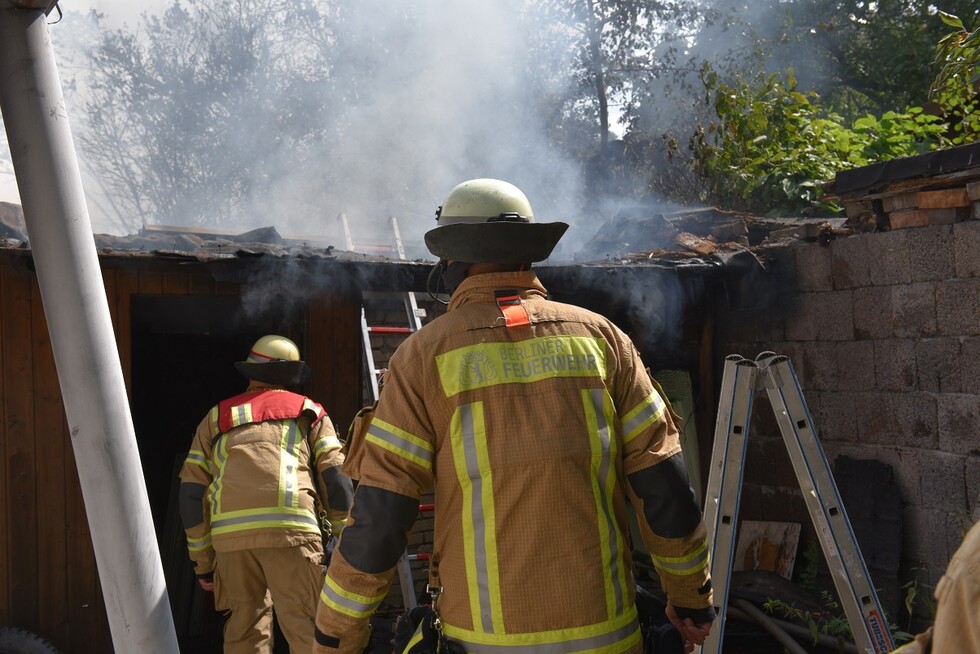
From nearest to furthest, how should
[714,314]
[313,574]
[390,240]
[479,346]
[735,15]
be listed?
[479,346] < [313,574] < [714,314] < [390,240] < [735,15]

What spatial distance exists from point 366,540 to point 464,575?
286 millimetres

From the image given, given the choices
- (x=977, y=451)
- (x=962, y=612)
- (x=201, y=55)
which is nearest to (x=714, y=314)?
(x=977, y=451)

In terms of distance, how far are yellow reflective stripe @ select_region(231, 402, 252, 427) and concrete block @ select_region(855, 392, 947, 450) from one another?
3695 mm

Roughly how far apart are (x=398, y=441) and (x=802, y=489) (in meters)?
2.48

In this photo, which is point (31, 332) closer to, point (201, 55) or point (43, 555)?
point (43, 555)

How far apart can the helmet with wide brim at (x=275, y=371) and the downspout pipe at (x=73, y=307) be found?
6.67 ft

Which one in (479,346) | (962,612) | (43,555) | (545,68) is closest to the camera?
(962,612)

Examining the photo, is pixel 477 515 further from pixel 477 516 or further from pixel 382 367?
pixel 382 367

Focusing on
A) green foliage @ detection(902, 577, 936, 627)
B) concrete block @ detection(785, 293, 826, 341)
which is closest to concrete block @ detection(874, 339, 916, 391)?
concrete block @ detection(785, 293, 826, 341)

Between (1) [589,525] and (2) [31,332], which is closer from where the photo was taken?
(1) [589,525]

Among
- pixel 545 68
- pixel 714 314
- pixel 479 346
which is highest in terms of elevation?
pixel 545 68

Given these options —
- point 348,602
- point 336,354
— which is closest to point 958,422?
point 336,354

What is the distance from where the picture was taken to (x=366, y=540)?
2334 mm

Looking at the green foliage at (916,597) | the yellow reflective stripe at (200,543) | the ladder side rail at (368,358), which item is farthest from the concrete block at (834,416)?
the yellow reflective stripe at (200,543)
